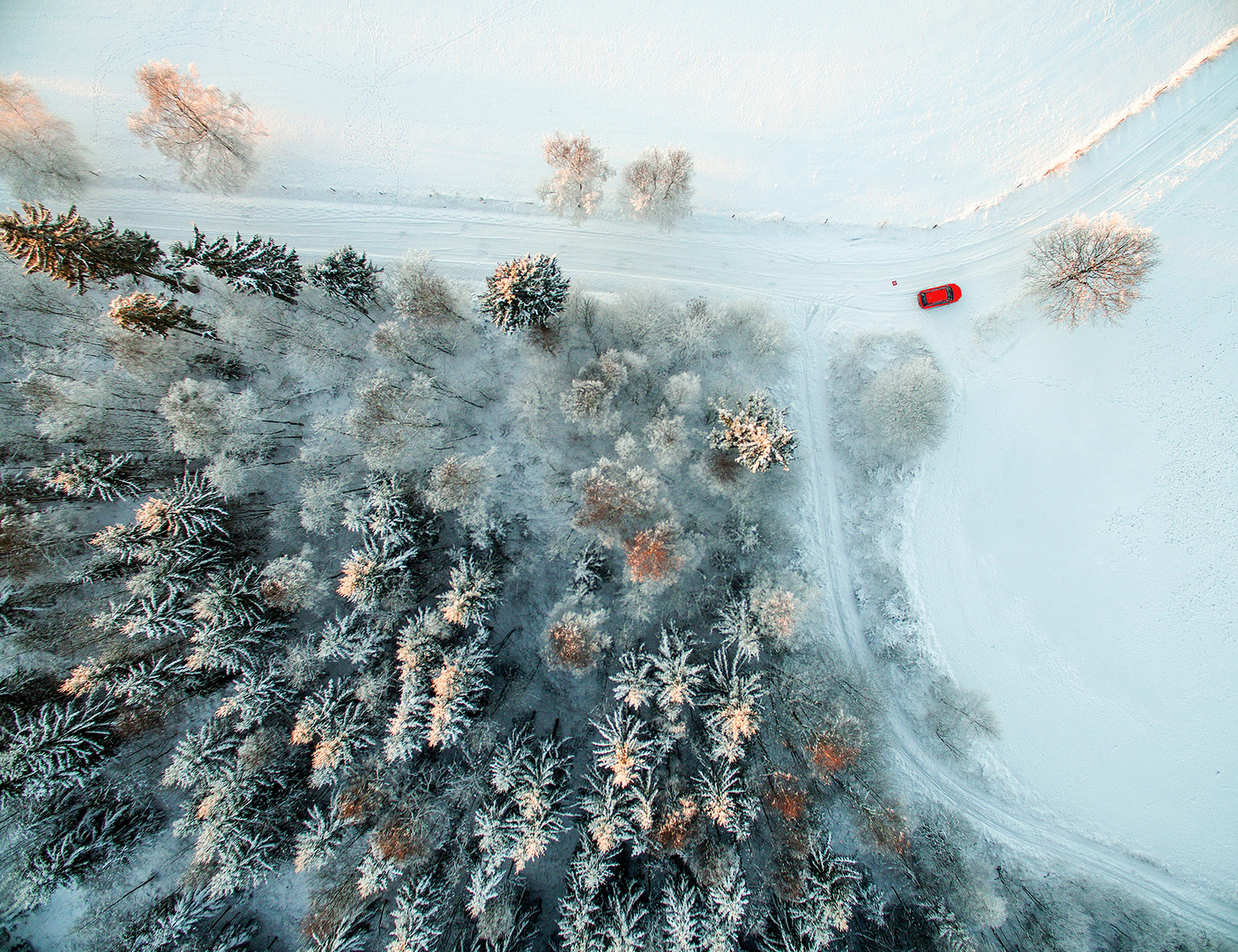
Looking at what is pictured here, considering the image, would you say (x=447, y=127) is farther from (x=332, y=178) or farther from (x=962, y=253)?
(x=962, y=253)

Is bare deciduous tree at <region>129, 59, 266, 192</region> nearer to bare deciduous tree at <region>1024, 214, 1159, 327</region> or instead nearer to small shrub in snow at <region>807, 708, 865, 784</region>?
small shrub in snow at <region>807, 708, 865, 784</region>

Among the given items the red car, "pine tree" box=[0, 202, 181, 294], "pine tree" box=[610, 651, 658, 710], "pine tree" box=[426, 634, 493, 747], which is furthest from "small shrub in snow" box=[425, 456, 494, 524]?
the red car

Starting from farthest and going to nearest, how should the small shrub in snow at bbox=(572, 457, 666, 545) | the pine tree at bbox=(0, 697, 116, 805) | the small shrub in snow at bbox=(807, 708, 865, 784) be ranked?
the small shrub in snow at bbox=(807, 708, 865, 784) < the small shrub in snow at bbox=(572, 457, 666, 545) < the pine tree at bbox=(0, 697, 116, 805)

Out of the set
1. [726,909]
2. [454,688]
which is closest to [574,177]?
[454,688]

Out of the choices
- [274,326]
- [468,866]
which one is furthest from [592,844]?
[274,326]

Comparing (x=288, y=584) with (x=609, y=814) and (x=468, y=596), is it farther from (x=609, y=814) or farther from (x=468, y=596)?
(x=609, y=814)

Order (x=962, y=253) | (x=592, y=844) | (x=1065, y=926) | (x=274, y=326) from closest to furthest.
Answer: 1. (x=592, y=844)
2. (x=1065, y=926)
3. (x=274, y=326)
4. (x=962, y=253)

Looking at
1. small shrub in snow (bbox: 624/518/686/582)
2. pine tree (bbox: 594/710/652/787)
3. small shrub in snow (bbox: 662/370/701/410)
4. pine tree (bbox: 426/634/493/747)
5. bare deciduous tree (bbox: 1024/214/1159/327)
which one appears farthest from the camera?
small shrub in snow (bbox: 662/370/701/410)
